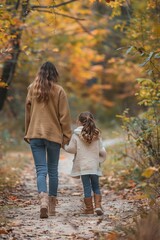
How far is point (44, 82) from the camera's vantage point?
6.98m

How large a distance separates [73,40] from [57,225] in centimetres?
1684

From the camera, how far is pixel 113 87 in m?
32.1

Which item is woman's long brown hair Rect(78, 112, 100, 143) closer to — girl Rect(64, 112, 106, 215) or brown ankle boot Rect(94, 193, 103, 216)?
girl Rect(64, 112, 106, 215)

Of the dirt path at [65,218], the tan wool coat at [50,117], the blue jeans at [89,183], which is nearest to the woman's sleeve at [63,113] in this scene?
the tan wool coat at [50,117]

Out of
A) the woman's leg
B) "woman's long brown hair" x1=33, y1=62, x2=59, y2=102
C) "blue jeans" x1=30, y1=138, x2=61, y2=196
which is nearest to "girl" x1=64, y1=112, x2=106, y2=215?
"blue jeans" x1=30, y1=138, x2=61, y2=196

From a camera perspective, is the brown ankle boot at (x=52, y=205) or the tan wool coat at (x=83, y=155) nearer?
the brown ankle boot at (x=52, y=205)

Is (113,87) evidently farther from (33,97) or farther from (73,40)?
(33,97)

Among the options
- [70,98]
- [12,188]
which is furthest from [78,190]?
[70,98]

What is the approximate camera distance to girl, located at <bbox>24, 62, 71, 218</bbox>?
6.94 meters

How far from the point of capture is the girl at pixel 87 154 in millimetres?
7117

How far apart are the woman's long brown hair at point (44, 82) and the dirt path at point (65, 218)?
1553 millimetres

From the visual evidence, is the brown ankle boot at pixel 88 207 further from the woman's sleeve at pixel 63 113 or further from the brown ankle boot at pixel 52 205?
the woman's sleeve at pixel 63 113

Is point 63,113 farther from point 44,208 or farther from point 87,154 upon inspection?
point 44,208

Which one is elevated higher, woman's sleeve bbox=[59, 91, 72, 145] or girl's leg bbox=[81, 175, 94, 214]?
woman's sleeve bbox=[59, 91, 72, 145]
